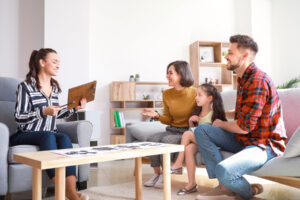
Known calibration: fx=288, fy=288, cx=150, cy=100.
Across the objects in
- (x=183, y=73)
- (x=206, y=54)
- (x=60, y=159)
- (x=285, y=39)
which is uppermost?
(x=285, y=39)

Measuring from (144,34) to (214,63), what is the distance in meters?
1.26

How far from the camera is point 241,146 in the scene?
6.08ft

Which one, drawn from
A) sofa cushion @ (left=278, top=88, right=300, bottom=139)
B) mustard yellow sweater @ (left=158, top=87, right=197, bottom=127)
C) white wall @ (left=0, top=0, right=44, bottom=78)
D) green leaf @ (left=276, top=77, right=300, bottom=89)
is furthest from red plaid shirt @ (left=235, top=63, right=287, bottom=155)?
white wall @ (left=0, top=0, right=44, bottom=78)

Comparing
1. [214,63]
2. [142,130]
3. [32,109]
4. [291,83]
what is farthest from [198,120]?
[291,83]

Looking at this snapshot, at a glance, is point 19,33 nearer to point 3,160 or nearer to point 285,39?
point 3,160

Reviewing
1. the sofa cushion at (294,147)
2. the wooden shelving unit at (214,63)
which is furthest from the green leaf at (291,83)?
the sofa cushion at (294,147)

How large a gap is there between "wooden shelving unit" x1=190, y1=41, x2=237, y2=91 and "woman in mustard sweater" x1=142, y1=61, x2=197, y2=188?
234 centimetres

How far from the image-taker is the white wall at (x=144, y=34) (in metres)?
4.46

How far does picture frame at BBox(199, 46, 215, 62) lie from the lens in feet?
16.0

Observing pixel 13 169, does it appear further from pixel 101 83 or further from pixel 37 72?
pixel 101 83

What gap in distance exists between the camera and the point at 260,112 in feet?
5.21

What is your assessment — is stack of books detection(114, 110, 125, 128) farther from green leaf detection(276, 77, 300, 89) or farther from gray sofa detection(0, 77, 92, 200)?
green leaf detection(276, 77, 300, 89)

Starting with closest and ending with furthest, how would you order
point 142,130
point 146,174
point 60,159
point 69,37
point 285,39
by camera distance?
point 60,159 < point 142,130 < point 146,174 < point 69,37 < point 285,39

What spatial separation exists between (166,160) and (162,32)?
3.51m
